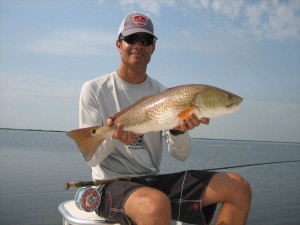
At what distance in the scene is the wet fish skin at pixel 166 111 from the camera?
3.34m

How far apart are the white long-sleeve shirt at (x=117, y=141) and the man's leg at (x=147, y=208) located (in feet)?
2.37

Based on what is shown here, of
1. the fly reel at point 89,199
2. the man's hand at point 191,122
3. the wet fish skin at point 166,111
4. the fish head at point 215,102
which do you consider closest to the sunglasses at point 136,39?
the wet fish skin at point 166,111

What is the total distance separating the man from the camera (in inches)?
121

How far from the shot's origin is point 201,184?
339 cm

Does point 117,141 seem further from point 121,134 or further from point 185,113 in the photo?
point 185,113

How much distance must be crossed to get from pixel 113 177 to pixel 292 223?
361 inches

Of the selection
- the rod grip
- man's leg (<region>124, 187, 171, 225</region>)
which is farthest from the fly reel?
man's leg (<region>124, 187, 171, 225</region>)

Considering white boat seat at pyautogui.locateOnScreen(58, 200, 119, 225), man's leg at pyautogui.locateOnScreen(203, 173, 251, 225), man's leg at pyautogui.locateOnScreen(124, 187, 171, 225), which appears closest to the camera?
man's leg at pyautogui.locateOnScreen(124, 187, 171, 225)

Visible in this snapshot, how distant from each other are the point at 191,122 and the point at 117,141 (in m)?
0.85

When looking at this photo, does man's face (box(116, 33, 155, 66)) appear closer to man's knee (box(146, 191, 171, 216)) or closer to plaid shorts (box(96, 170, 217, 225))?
plaid shorts (box(96, 170, 217, 225))

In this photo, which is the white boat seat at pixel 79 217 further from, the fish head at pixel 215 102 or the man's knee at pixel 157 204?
the fish head at pixel 215 102

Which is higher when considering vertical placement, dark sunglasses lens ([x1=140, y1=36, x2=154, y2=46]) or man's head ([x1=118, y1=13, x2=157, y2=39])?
man's head ([x1=118, y1=13, x2=157, y2=39])

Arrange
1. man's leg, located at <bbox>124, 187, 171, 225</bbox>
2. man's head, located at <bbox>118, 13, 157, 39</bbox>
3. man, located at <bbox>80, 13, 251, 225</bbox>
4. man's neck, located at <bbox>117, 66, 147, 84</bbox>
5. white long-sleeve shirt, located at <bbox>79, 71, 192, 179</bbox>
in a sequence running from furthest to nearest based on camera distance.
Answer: man's neck, located at <bbox>117, 66, 147, 84</bbox> → man's head, located at <bbox>118, 13, 157, 39</bbox> → white long-sleeve shirt, located at <bbox>79, 71, 192, 179</bbox> → man, located at <bbox>80, 13, 251, 225</bbox> → man's leg, located at <bbox>124, 187, 171, 225</bbox>

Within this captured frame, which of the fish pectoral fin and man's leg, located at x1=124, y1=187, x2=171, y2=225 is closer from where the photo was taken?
man's leg, located at x1=124, y1=187, x2=171, y2=225
